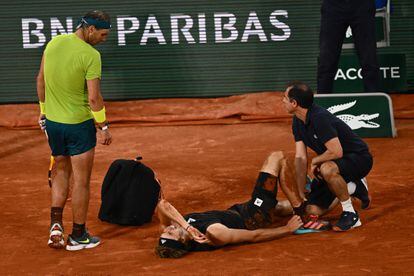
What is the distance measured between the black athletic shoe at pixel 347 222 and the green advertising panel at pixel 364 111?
3914 millimetres

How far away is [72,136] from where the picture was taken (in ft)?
25.6

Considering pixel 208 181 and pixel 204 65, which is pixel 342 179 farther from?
pixel 204 65

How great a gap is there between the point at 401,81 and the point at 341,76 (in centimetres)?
131

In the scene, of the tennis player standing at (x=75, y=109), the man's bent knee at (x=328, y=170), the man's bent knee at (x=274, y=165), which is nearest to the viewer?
the tennis player standing at (x=75, y=109)

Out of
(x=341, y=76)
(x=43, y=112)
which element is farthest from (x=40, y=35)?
(x=43, y=112)

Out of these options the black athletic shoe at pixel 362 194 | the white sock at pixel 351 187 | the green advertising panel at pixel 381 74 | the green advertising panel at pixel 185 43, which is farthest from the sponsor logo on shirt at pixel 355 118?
the white sock at pixel 351 187

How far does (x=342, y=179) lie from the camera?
8.12 metres

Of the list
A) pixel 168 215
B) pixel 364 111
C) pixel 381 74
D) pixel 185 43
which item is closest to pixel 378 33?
pixel 381 74

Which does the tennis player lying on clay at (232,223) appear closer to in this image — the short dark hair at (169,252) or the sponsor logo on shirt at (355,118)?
the short dark hair at (169,252)

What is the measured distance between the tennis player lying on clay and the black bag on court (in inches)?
24.8

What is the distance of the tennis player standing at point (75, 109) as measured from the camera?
762 centimetres

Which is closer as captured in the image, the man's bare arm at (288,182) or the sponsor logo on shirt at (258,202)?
the sponsor logo on shirt at (258,202)

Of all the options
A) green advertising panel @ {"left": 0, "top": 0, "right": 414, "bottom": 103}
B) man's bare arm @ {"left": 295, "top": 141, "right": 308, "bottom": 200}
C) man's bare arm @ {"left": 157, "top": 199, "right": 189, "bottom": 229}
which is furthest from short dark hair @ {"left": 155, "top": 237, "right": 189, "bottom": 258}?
green advertising panel @ {"left": 0, "top": 0, "right": 414, "bottom": 103}

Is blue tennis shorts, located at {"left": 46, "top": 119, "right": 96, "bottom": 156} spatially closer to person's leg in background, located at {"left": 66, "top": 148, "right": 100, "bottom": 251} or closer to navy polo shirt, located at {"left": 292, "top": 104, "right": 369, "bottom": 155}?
person's leg in background, located at {"left": 66, "top": 148, "right": 100, "bottom": 251}
